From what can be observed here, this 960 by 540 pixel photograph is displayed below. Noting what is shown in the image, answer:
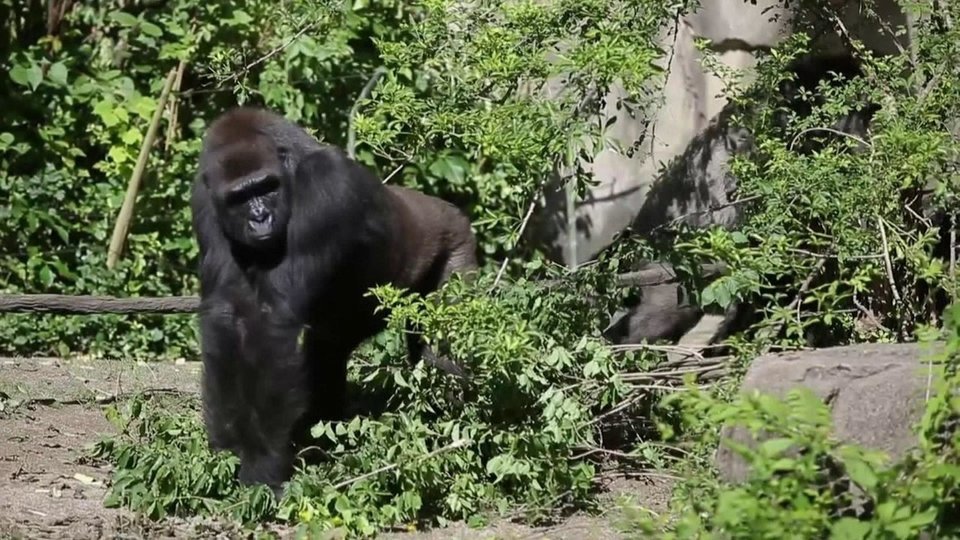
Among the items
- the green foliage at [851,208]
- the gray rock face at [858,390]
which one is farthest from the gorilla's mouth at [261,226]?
the gray rock face at [858,390]

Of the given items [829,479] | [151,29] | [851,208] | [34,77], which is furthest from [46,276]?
[829,479]

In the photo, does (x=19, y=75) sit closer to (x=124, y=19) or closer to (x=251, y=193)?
(x=124, y=19)

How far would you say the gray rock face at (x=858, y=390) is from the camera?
3.10 metres

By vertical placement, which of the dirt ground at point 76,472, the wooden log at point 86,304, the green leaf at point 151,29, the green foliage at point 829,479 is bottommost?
the dirt ground at point 76,472

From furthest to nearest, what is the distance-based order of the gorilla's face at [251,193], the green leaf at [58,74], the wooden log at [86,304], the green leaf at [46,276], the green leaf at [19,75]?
the green leaf at [58,74], the green leaf at [19,75], the green leaf at [46,276], the wooden log at [86,304], the gorilla's face at [251,193]

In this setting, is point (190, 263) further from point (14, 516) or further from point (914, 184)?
point (914, 184)

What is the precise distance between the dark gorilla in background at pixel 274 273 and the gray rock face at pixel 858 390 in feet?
5.16

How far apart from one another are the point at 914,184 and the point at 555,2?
1.32 meters

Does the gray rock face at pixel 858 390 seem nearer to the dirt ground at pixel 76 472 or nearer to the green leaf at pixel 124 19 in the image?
the dirt ground at pixel 76 472

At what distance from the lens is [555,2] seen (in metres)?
4.54

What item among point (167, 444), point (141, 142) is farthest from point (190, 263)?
point (167, 444)

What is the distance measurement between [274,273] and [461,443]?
0.87 metres

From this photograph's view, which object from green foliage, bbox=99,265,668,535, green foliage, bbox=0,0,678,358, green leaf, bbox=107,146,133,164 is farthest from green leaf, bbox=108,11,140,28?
A: green foliage, bbox=99,265,668,535

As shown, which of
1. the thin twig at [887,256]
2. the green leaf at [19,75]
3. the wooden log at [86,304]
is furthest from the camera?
the green leaf at [19,75]
